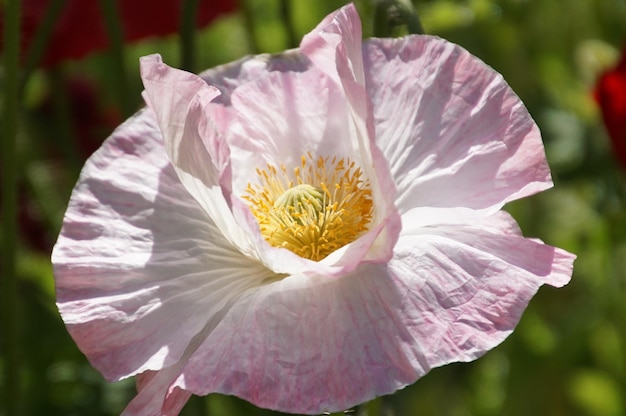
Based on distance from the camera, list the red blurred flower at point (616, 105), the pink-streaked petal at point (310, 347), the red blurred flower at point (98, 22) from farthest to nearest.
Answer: the red blurred flower at point (98, 22)
the red blurred flower at point (616, 105)
the pink-streaked petal at point (310, 347)

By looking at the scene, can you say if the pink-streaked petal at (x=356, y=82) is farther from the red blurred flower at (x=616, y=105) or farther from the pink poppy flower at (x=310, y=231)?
the red blurred flower at (x=616, y=105)

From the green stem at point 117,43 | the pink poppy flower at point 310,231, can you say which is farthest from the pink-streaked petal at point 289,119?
the green stem at point 117,43

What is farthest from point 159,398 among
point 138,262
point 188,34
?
point 188,34

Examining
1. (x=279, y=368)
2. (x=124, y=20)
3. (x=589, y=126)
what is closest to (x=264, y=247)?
(x=279, y=368)

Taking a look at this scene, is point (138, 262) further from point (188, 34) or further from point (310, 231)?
point (188, 34)

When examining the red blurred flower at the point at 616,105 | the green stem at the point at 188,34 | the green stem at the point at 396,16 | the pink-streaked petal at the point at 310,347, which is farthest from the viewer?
the red blurred flower at the point at 616,105

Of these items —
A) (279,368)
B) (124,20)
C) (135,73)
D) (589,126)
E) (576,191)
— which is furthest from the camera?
(135,73)

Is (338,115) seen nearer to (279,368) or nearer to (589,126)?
(279,368)
